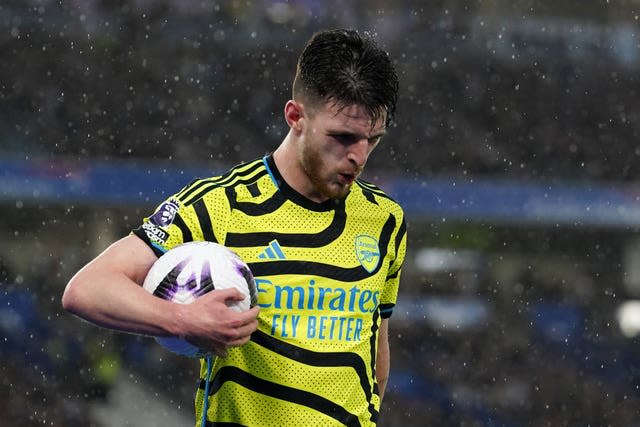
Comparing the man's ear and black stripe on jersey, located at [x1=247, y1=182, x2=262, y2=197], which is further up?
the man's ear

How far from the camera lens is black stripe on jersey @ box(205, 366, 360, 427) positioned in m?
2.65

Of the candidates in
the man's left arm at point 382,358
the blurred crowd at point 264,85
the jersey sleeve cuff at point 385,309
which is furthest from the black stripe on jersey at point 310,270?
the blurred crowd at point 264,85

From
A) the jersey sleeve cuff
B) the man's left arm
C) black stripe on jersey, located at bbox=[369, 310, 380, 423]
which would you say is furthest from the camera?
the man's left arm

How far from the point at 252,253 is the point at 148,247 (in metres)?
0.28

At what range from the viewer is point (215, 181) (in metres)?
2.73

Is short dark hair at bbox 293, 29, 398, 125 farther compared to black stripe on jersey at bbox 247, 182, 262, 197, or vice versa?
black stripe on jersey at bbox 247, 182, 262, 197

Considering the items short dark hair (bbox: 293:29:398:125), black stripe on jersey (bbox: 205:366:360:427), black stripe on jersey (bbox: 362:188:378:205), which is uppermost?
short dark hair (bbox: 293:29:398:125)

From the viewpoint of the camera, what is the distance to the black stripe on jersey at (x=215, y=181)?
8.69ft

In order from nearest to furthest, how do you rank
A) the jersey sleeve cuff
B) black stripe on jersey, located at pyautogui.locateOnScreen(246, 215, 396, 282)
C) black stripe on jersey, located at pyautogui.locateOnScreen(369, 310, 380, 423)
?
1. black stripe on jersey, located at pyautogui.locateOnScreen(246, 215, 396, 282)
2. black stripe on jersey, located at pyautogui.locateOnScreen(369, 310, 380, 423)
3. the jersey sleeve cuff

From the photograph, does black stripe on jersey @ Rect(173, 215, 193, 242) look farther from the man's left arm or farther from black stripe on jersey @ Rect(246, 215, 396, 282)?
the man's left arm

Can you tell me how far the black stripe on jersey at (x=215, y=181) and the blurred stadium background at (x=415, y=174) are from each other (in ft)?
33.8

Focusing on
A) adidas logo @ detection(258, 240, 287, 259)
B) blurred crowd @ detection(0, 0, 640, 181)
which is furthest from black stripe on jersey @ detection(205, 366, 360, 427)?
blurred crowd @ detection(0, 0, 640, 181)

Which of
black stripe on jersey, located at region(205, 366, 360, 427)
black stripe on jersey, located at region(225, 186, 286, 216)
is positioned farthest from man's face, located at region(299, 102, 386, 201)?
black stripe on jersey, located at region(205, 366, 360, 427)

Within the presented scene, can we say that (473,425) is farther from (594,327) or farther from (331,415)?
(331,415)
